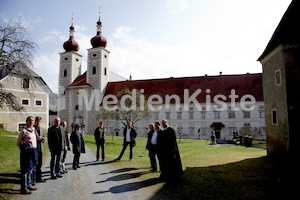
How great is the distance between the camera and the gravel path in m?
5.48

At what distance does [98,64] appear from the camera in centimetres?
4019

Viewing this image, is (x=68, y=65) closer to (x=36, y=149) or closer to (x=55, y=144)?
(x=55, y=144)

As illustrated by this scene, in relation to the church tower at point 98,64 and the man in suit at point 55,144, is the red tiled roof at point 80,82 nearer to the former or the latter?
the church tower at point 98,64

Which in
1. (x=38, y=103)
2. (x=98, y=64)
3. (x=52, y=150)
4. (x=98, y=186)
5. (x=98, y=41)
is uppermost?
(x=98, y=41)

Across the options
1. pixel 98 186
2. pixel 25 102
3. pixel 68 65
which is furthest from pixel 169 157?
pixel 68 65

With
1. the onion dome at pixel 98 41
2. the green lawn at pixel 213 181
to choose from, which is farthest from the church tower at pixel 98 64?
the green lawn at pixel 213 181

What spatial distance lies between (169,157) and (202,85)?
103 ft

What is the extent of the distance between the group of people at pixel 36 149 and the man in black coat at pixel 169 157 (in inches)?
145

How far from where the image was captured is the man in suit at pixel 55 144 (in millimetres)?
6965

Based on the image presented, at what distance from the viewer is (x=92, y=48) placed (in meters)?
40.7

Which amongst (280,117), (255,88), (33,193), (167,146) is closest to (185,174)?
(167,146)

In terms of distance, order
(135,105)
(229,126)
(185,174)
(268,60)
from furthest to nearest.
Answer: (229,126), (135,105), (268,60), (185,174)

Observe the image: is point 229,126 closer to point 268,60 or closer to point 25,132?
point 268,60

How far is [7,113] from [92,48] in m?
21.9
